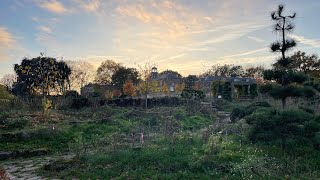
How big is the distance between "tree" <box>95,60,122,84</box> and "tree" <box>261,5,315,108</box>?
3614cm

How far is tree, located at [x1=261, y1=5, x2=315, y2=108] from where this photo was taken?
34.5 feet

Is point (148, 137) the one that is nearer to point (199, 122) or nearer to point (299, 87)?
point (299, 87)

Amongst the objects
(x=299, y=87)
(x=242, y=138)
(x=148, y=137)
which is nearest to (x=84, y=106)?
(x=148, y=137)

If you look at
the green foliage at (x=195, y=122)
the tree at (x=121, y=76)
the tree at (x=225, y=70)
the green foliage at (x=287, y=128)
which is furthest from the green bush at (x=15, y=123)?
the tree at (x=225, y=70)

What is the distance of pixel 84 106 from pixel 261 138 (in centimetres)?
1633

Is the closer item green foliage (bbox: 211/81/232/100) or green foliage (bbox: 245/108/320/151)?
green foliage (bbox: 245/108/320/151)

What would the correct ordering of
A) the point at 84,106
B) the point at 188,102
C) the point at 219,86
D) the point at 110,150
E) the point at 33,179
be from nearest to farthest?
the point at 33,179, the point at 110,150, the point at 84,106, the point at 188,102, the point at 219,86

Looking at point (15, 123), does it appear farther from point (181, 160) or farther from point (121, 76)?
point (121, 76)

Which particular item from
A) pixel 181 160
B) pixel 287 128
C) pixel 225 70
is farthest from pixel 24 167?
pixel 225 70

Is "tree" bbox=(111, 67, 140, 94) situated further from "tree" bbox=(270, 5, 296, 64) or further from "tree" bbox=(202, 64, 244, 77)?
"tree" bbox=(270, 5, 296, 64)

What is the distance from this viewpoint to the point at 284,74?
34.5ft

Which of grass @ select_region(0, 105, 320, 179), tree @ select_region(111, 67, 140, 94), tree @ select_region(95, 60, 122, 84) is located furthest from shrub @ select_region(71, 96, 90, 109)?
tree @ select_region(95, 60, 122, 84)

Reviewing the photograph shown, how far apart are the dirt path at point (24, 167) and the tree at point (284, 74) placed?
25.9ft

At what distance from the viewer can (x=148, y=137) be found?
1141 centimetres
